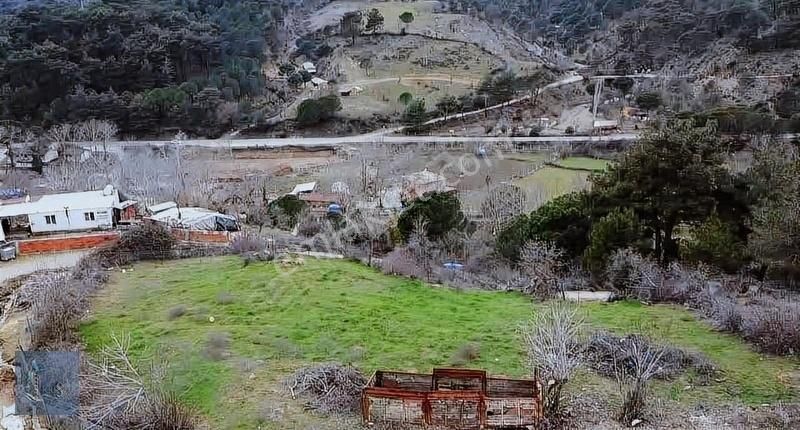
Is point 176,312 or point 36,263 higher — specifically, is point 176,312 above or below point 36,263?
above

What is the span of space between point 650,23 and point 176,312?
162 ft

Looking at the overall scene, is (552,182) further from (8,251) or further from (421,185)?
(8,251)

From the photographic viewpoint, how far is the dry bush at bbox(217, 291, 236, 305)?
40.4 feet

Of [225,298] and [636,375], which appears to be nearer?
[636,375]

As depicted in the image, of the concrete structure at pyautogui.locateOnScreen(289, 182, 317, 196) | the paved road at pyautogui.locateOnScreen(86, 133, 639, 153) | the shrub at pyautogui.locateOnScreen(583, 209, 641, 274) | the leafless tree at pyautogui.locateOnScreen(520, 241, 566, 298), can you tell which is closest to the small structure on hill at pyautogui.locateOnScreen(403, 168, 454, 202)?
the concrete structure at pyautogui.locateOnScreen(289, 182, 317, 196)

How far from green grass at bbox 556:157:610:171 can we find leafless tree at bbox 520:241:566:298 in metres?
16.9

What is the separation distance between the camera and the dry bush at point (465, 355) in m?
9.46

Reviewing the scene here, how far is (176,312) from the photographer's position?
1198 centimetres

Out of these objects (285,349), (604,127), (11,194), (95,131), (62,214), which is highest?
(95,131)

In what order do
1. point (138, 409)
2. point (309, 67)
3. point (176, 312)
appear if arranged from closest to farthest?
point (138, 409) → point (176, 312) → point (309, 67)

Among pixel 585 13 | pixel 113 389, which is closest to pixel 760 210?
pixel 113 389

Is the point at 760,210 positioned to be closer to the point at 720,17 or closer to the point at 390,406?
the point at 390,406

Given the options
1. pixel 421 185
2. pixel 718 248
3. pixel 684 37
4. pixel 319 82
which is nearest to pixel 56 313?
pixel 718 248

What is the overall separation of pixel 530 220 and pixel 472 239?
238cm
